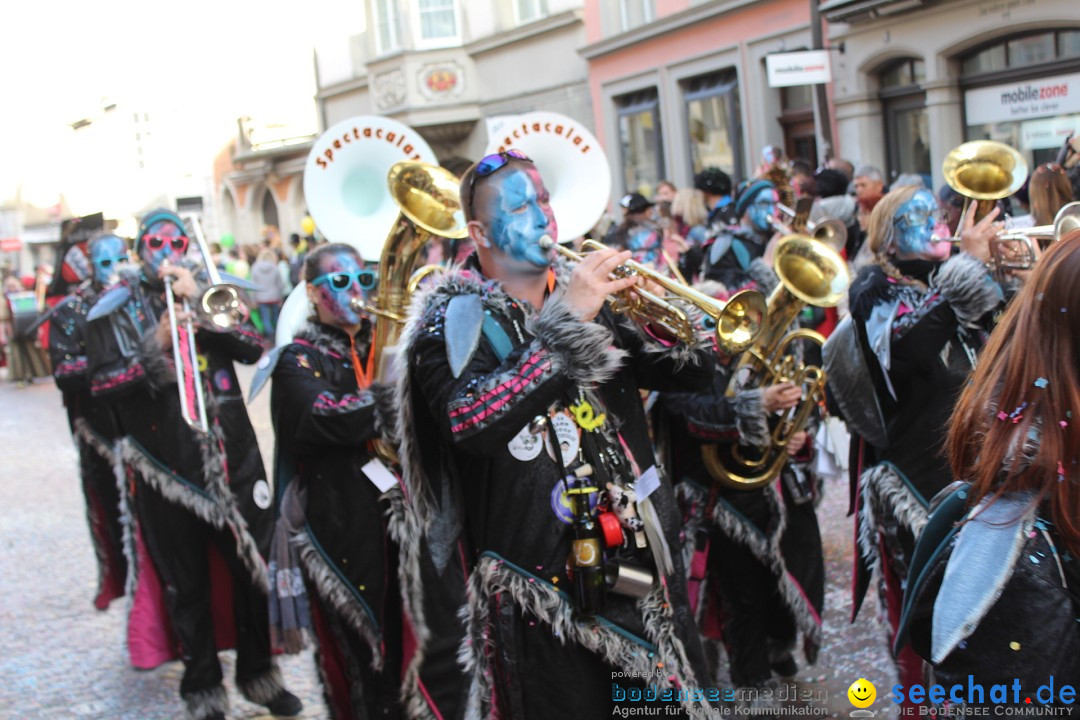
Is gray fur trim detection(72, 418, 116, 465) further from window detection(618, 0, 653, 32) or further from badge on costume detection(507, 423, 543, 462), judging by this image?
window detection(618, 0, 653, 32)

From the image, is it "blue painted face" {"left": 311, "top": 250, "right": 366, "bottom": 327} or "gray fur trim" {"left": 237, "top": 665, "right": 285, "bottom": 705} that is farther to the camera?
"gray fur trim" {"left": 237, "top": 665, "right": 285, "bottom": 705}

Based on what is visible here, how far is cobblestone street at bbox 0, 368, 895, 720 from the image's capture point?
4.85 m

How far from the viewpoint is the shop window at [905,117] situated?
13.4 metres

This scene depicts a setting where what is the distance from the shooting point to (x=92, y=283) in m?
5.72

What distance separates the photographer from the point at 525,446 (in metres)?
2.90

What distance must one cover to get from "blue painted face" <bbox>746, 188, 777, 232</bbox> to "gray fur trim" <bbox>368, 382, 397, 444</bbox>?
9.96ft

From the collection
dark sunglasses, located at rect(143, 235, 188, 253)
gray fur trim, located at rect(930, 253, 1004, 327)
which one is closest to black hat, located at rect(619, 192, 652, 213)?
dark sunglasses, located at rect(143, 235, 188, 253)

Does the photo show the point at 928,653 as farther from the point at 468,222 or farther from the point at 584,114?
the point at 584,114

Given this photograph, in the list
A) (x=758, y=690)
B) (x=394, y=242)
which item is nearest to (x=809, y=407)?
(x=758, y=690)

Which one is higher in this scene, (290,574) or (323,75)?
(323,75)

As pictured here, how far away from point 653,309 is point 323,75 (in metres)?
24.9

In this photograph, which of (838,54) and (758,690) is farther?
(838,54)

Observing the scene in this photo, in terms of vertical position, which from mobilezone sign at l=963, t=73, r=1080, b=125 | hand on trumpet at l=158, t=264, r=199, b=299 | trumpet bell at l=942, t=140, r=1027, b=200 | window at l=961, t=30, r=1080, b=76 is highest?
window at l=961, t=30, r=1080, b=76

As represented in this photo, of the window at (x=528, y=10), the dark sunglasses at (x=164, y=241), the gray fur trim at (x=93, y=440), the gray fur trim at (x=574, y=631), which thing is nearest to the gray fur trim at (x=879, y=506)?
the gray fur trim at (x=574, y=631)
